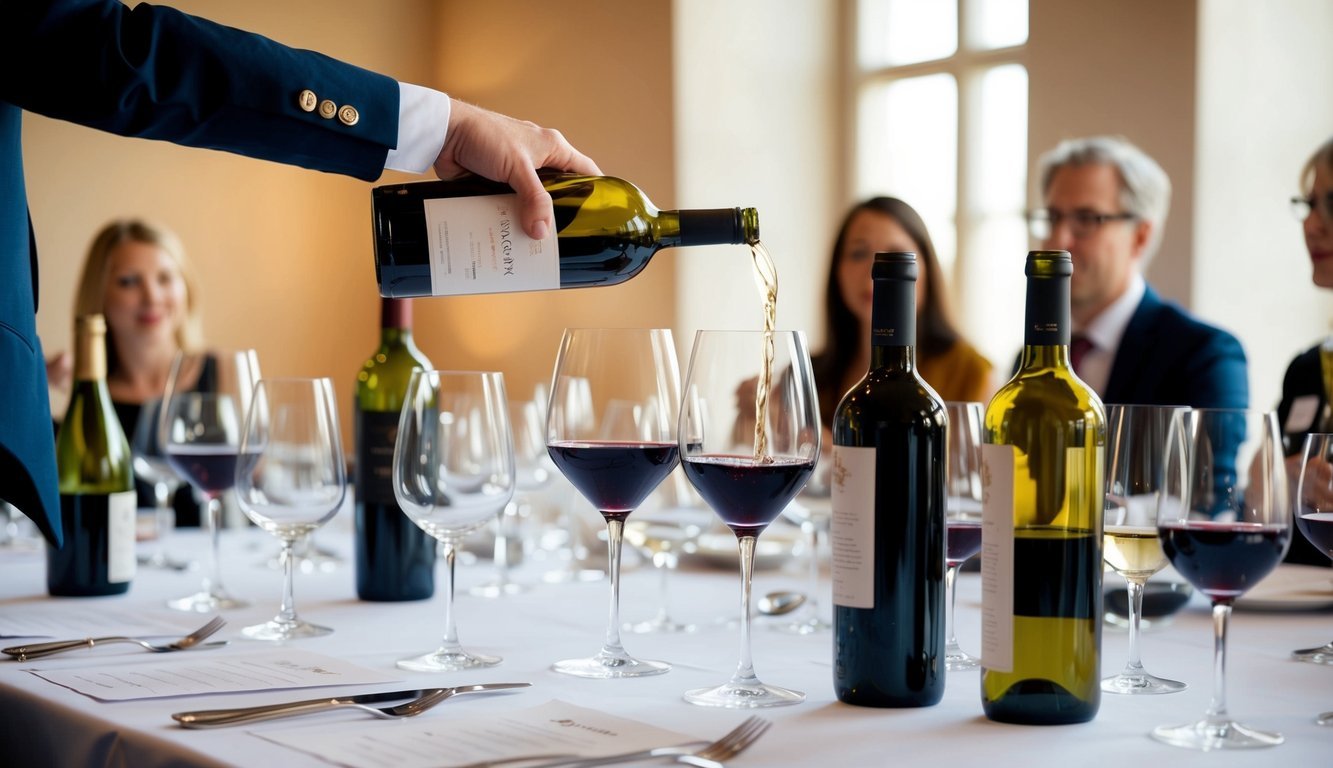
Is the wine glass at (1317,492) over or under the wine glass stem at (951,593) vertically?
over

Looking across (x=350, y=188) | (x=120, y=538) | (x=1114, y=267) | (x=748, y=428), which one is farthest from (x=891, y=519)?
(x=350, y=188)

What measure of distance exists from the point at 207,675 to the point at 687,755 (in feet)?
1.50

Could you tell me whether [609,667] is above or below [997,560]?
below

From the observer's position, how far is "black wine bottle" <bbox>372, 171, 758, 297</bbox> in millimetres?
1181

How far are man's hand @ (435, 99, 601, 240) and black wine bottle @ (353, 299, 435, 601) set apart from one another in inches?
9.2

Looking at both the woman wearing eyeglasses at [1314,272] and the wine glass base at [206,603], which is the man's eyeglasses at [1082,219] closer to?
the woman wearing eyeglasses at [1314,272]

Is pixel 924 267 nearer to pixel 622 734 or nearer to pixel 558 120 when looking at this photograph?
pixel 622 734

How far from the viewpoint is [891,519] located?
967 millimetres

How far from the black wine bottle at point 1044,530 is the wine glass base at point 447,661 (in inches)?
17.3

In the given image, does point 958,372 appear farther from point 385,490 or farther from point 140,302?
point 140,302

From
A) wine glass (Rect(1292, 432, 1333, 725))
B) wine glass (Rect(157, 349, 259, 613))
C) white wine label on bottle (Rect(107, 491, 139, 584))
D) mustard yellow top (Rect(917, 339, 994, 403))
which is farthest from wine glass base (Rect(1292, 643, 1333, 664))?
mustard yellow top (Rect(917, 339, 994, 403))

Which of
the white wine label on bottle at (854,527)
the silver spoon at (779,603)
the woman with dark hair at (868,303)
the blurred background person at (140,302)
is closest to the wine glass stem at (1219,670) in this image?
the white wine label on bottle at (854,527)

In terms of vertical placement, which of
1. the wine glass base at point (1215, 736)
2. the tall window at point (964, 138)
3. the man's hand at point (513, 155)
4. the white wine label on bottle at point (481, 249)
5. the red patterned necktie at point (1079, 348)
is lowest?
the wine glass base at point (1215, 736)

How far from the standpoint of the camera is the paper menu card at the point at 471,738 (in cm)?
A: 81
